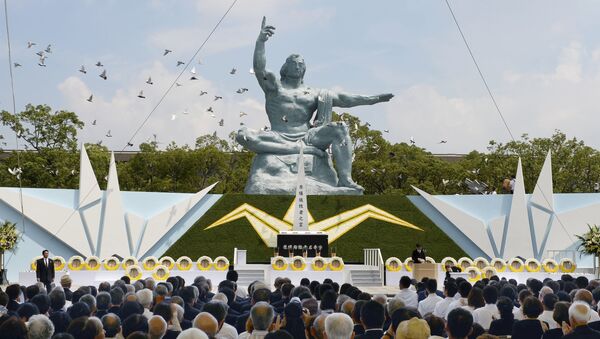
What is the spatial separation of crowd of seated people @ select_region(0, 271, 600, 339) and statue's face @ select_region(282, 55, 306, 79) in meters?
29.7

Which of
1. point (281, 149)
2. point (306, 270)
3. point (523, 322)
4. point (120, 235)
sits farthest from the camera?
point (281, 149)

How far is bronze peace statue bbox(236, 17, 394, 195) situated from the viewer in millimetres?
40000

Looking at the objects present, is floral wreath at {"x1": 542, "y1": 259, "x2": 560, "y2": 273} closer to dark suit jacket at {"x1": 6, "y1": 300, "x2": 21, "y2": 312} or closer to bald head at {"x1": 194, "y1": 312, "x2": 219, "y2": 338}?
dark suit jacket at {"x1": 6, "y1": 300, "x2": 21, "y2": 312}

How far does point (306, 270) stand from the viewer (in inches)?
1122

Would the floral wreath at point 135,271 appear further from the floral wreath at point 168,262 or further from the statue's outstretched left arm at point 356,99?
the statue's outstretched left arm at point 356,99

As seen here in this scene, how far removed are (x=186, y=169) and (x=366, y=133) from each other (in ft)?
47.1

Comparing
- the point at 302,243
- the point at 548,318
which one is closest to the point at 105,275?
the point at 302,243

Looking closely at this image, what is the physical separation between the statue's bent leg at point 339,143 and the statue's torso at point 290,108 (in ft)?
4.79

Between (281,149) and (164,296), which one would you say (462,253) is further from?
(164,296)

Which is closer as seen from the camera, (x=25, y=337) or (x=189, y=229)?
(x=25, y=337)

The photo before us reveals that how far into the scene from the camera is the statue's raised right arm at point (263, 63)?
128 feet

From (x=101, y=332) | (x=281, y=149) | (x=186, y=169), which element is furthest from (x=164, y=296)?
(x=186, y=169)

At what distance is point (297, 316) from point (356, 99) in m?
33.8

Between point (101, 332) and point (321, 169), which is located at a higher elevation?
point (321, 169)
